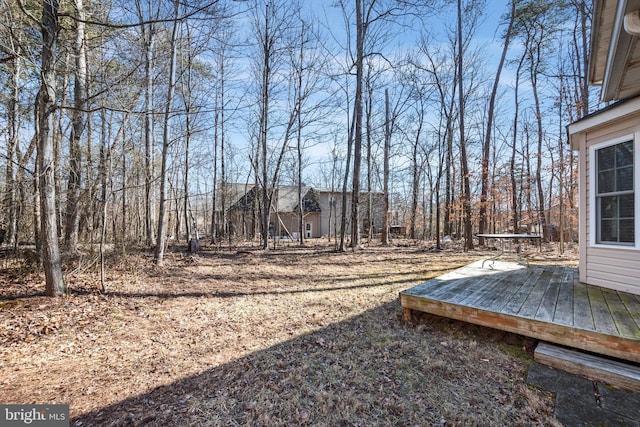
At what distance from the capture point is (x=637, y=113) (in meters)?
3.44

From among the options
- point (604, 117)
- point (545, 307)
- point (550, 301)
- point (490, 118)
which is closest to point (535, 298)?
point (550, 301)

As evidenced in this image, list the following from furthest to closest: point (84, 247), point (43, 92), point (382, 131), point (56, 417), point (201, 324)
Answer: point (382, 131)
point (84, 247)
point (43, 92)
point (201, 324)
point (56, 417)

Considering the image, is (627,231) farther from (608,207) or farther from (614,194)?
(614,194)

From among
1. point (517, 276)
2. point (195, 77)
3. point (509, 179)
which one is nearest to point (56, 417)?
point (517, 276)

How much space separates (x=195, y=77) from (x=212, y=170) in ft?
16.0

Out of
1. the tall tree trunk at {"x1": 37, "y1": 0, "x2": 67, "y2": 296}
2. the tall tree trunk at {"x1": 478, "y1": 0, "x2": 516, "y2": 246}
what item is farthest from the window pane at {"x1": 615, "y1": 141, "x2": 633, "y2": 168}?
the tall tree trunk at {"x1": 478, "y1": 0, "x2": 516, "y2": 246}

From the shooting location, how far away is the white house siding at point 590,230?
3.51 metres

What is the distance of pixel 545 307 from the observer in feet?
10.2

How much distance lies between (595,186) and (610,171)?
260 mm

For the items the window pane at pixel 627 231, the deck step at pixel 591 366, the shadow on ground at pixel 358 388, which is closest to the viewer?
the shadow on ground at pixel 358 388

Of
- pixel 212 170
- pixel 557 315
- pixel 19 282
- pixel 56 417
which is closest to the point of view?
pixel 56 417

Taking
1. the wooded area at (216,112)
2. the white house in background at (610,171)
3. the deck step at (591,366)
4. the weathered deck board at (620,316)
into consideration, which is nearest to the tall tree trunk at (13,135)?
the wooded area at (216,112)

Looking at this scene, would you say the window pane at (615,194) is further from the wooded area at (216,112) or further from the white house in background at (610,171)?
the wooded area at (216,112)

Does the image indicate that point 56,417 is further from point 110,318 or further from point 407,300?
point 407,300
